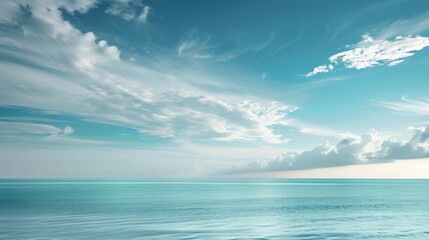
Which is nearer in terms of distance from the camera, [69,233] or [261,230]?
[69,233]

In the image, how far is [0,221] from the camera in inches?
1921

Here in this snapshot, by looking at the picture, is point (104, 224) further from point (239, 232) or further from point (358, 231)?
point (358, 231)

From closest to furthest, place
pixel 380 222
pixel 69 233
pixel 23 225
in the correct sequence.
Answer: pixel 69 233, pixel 23 225, pixel 380 222

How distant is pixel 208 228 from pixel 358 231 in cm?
2020

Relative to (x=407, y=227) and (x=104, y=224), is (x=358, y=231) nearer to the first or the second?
(x=407, y=227)

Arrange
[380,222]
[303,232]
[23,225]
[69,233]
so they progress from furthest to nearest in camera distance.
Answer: [380,222] < [23,225] < [303,232] < [69,233]

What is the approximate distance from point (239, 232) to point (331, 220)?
66.7 feet

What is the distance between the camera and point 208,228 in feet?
137

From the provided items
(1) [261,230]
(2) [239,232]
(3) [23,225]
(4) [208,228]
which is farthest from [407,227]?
(3) [23,225]

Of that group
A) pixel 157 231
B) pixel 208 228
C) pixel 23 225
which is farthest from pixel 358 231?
→ pixel 23 225

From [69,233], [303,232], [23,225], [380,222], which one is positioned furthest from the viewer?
[380,222]

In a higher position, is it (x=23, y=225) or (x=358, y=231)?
(x=23, y=225)

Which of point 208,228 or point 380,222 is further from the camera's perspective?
point 380,222

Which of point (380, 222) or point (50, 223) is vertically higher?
point (50, 223)
